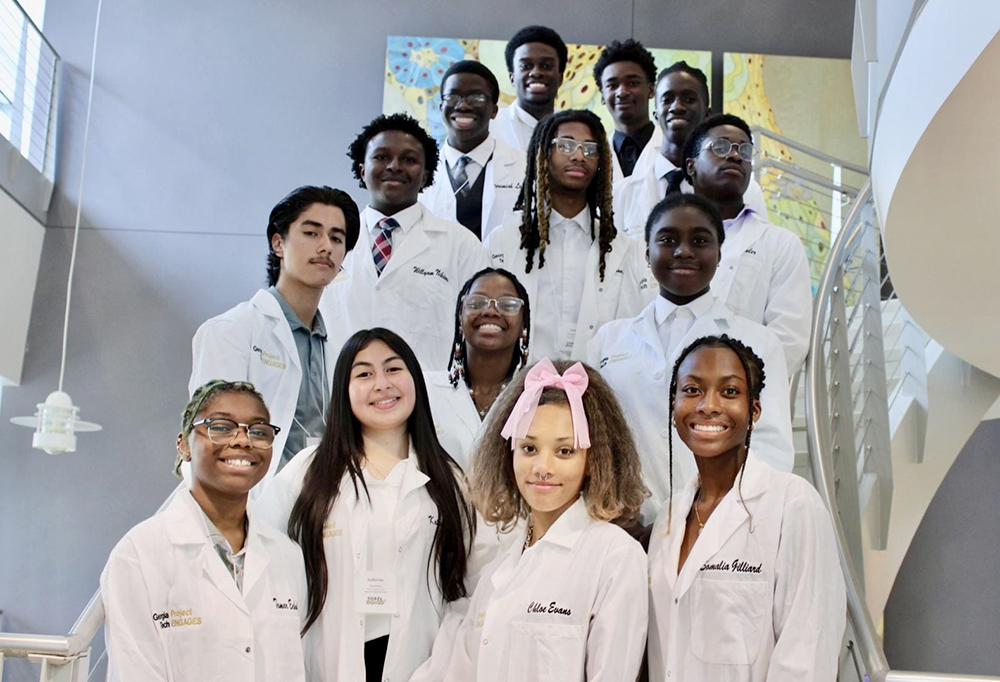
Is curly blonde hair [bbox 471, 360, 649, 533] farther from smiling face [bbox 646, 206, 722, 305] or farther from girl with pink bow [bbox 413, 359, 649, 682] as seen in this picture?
smiling face [bbox 646, 206, 722, 305]

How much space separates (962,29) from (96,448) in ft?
19.2

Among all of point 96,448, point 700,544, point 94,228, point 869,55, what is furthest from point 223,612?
point 94,228

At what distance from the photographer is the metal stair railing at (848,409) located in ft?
13.5

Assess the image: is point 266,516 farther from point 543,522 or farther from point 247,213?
point 247,213

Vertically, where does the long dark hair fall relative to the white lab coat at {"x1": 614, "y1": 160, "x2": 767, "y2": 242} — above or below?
below

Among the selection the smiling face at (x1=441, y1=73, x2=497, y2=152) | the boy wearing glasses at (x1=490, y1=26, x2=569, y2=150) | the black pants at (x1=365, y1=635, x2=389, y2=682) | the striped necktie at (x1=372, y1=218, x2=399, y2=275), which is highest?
the boy wearing glasses at (x1=490, y1=26, x2=569, y2=150)

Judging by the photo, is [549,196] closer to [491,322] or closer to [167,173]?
[491,322]

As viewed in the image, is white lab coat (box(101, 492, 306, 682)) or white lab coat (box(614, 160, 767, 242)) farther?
white lab coat (box(614, 160, 767, 242))

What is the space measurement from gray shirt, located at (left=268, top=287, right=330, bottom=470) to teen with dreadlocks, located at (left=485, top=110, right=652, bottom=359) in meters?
0.77

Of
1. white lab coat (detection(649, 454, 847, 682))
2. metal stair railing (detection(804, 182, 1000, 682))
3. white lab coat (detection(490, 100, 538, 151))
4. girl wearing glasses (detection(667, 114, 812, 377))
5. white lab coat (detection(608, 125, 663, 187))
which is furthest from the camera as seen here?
white lab coat (detection(490, 100, 538, 151))

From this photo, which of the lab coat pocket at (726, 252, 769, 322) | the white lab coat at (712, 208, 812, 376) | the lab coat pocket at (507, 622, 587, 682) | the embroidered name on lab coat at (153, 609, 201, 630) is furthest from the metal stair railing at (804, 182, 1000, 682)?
the embroidered name on lab coat at (153, 609, 201, 630)

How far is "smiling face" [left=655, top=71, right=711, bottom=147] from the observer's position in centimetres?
534

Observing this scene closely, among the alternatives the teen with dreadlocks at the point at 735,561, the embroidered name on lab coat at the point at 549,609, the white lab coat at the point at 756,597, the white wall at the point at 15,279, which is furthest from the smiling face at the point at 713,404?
the white wall at the point at 15,279

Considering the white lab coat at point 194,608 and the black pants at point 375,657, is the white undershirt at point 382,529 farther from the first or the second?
the white lab coat at point 194,608
